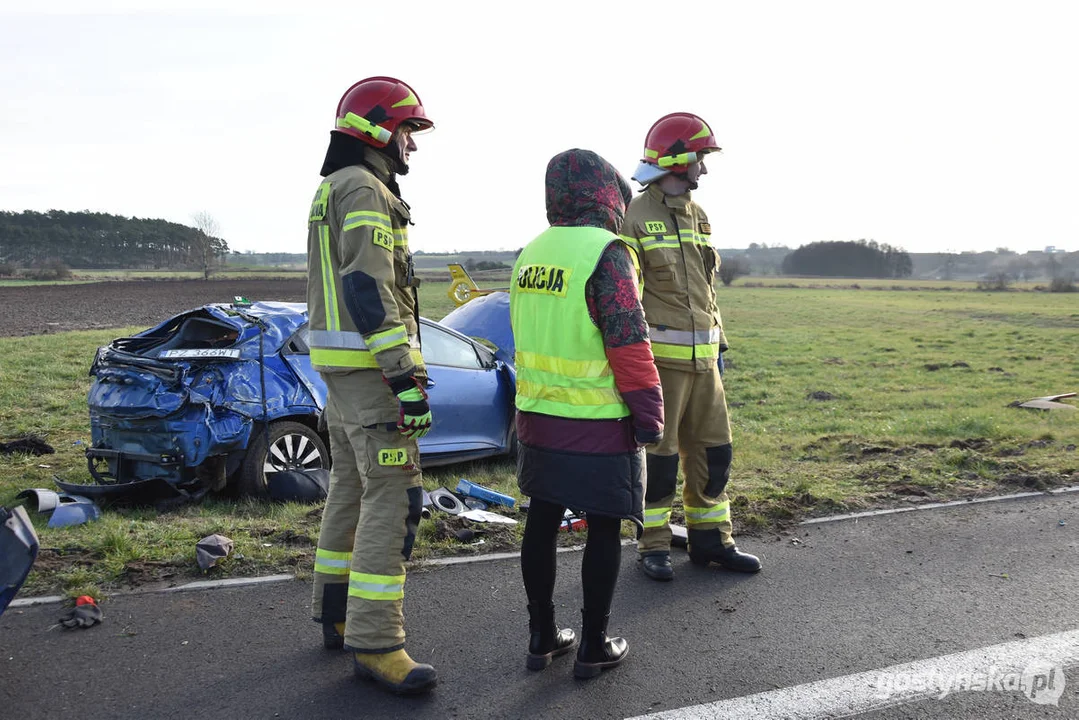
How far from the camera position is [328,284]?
3514 mm

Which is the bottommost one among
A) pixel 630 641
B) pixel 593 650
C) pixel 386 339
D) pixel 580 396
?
pixel 630 641

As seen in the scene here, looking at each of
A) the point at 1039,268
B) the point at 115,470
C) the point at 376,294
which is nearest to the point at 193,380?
the point at 115,470

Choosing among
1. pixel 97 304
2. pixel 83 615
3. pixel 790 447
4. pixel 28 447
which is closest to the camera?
pixel 83 615

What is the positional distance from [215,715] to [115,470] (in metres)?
3.46

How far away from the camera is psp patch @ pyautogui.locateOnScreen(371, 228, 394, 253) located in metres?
3.34

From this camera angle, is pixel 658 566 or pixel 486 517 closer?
pixel 658 566

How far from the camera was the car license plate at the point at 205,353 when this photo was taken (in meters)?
5.98

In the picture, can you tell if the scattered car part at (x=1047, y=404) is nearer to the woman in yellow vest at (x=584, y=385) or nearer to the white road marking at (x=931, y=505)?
the white road marking at (x=931, y=505)

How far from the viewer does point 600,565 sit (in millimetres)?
3451

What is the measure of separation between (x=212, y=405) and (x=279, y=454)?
626 mm

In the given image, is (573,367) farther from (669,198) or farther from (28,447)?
(28,447)

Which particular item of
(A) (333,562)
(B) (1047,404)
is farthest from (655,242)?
(B) (1047,404)

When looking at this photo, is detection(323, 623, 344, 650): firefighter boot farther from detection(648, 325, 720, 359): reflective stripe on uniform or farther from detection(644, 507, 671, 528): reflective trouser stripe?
detection(648, 325, 720, 359): reflective stripe on uniform

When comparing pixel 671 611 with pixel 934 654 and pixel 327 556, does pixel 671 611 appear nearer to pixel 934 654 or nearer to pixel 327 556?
pixel 934 654
